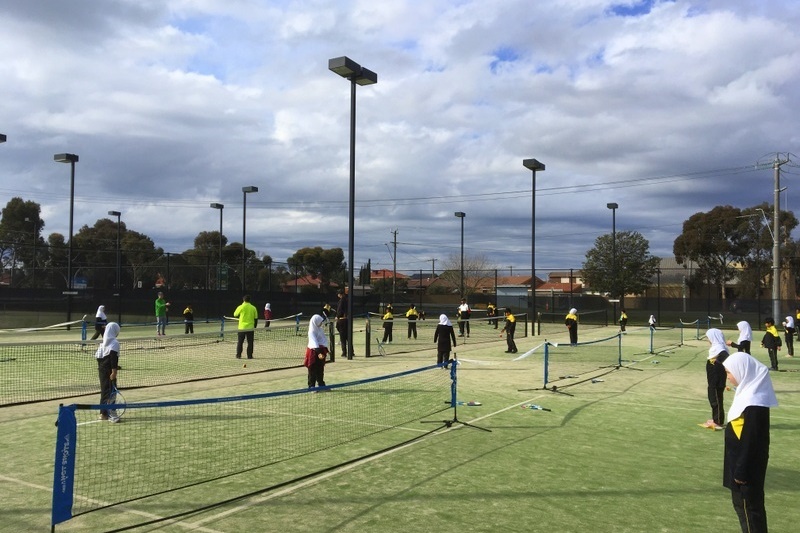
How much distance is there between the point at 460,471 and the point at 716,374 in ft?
15.6

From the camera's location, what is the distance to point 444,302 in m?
61.8

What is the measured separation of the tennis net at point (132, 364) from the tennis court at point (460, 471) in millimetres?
1362

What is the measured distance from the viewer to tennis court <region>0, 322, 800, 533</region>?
568 centimetres

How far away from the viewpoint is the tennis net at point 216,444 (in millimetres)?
5953

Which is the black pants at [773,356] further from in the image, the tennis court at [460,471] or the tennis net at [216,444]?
the tennis net at [216,444]

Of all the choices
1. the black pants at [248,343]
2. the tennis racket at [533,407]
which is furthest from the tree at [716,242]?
the tennis racket at [533,407]

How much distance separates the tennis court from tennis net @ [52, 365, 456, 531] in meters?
0.05

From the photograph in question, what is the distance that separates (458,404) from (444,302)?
50457 mm

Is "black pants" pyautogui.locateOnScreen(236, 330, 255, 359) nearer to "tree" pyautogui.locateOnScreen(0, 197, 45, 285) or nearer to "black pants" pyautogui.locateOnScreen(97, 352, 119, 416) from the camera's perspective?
"black pants" pyautogui.locateOnScreen(97, 352, 119, 416)

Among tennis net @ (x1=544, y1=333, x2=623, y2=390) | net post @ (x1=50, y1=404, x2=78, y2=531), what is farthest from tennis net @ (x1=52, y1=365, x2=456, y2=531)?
tennis net @ (x1=544, y1=333, x2=623, y2=390)

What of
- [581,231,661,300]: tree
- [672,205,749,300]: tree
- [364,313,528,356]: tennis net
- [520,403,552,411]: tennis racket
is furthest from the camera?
[672,205,749,300]: tree

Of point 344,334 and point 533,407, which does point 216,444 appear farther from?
point 344,334

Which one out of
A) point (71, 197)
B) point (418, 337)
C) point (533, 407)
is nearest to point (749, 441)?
point (533, 407)

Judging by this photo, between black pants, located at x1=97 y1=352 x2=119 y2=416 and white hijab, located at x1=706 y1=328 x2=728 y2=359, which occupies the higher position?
white hijab, located at x1=706 y1=328 x2=728 y2=359
